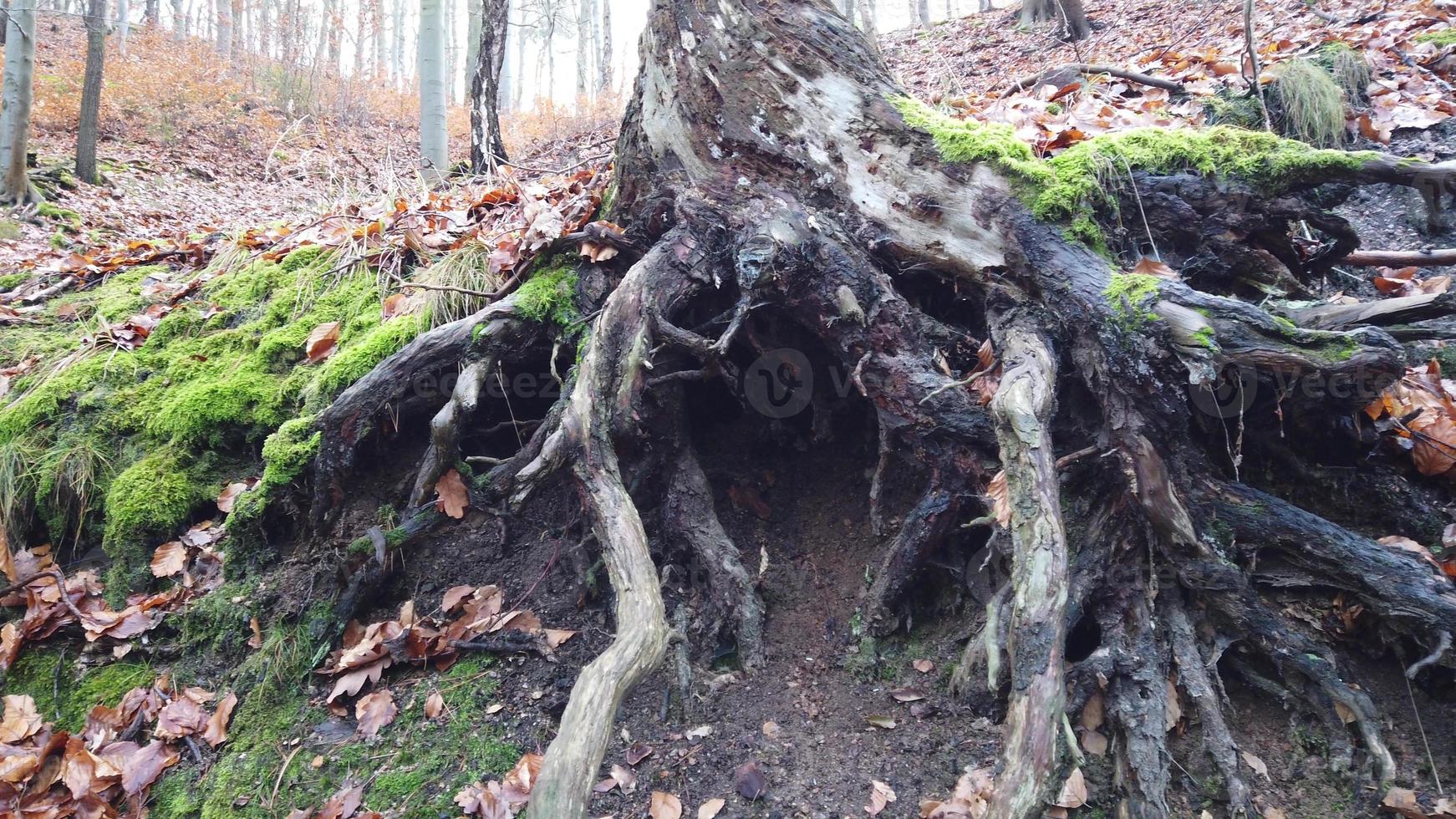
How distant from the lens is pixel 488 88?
602cm

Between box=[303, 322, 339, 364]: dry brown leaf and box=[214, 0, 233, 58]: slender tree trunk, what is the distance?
2181cm

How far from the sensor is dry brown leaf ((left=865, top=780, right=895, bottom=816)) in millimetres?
2168

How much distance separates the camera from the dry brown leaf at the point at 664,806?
223cm

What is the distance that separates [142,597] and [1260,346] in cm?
437

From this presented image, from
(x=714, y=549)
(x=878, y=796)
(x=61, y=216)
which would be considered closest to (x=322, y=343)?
(x=714, y=549)

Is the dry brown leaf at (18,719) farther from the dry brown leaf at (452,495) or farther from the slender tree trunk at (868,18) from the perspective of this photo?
the slender tree trunk at (868,18)

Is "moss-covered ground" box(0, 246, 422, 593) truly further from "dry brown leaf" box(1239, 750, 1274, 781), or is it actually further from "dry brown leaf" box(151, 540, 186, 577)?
"dry brown leaf" box(1239, 750, 1274, 781)

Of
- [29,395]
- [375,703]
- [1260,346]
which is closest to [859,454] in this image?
[1260,346]

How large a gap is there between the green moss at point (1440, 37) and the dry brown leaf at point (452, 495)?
649cm

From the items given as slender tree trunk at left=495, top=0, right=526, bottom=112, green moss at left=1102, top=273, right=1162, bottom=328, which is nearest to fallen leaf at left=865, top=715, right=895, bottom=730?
green moss at left=1102, top=273, right=1162, bottom=328

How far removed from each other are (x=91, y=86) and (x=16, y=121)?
1641 millimetres

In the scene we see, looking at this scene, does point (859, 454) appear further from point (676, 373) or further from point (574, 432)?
point (574, 432)

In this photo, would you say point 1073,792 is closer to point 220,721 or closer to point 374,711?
point 374,711

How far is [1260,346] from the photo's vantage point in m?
2.08
